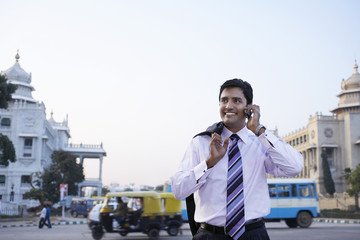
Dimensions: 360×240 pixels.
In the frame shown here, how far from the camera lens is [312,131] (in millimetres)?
60156

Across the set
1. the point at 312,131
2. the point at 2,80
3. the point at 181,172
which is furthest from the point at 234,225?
the point at 312,131

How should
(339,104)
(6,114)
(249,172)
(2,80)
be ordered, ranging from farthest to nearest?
1. (339,104)
2. (6,114)
3. (2,80)
4. (249,172)

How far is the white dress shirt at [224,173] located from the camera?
239 centimetres

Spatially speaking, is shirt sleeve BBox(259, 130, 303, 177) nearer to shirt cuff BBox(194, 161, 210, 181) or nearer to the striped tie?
the striped tie

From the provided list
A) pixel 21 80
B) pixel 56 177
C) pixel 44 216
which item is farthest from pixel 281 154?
pixel 21 80

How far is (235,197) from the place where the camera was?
2.41 metres

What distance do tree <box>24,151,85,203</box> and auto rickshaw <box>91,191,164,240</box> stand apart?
28.2 metres

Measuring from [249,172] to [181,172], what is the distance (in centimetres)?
45

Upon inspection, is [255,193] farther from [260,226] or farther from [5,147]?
[5,147]

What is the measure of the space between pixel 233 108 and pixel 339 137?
60100 mm

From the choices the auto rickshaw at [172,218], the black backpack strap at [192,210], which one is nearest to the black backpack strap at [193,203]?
the black backpack strap at [192,210]

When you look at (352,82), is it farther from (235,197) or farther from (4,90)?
(235,197)

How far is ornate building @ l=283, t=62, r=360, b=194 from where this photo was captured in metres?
56.2

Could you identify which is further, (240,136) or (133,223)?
(133,223)
